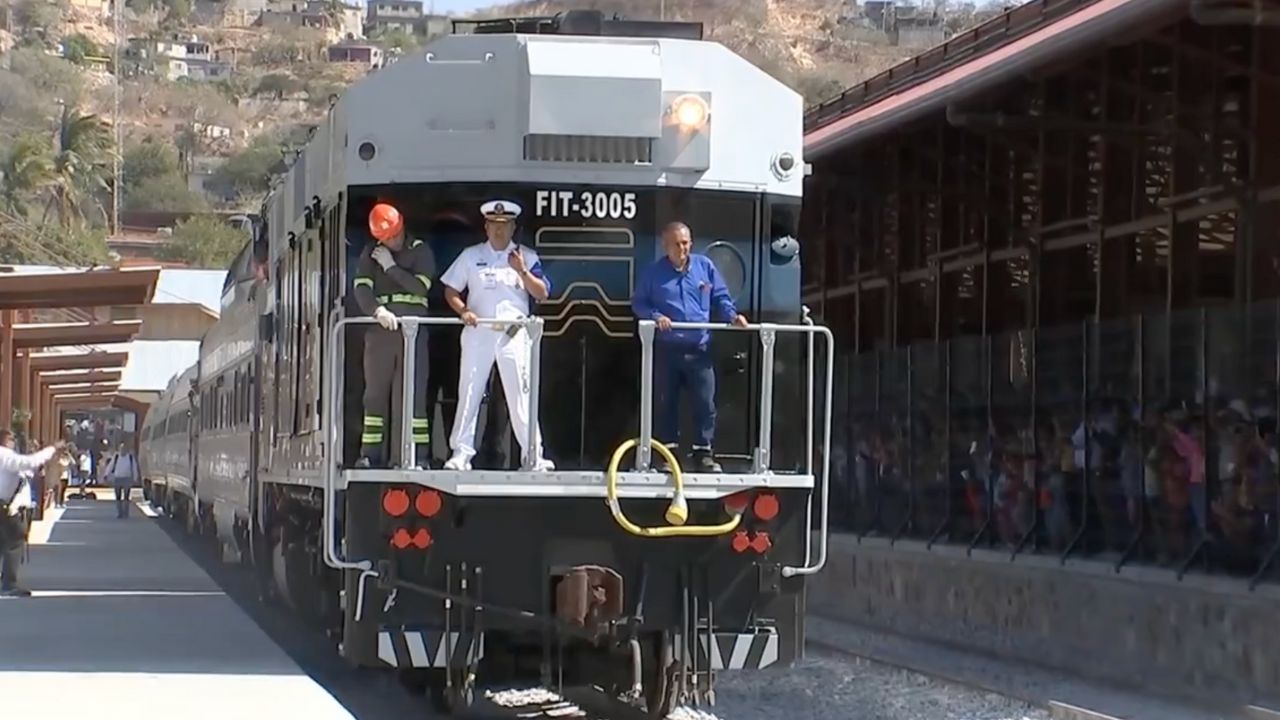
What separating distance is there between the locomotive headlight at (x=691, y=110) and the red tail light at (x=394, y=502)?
255 centimetres

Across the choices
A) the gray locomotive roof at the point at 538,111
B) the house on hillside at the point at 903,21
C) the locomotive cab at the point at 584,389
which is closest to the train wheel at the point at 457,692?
the locomotive cab at the point at 584,389

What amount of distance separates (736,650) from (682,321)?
5.93 feet

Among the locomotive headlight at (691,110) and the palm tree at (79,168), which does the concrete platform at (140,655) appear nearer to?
the locomotive headlight at (691,110)

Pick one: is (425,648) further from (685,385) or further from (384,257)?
(384,257)

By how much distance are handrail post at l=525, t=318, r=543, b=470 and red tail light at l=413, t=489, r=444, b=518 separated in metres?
0.50

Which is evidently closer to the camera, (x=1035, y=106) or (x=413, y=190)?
(x=413, y=190)

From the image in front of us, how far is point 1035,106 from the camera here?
2142cm

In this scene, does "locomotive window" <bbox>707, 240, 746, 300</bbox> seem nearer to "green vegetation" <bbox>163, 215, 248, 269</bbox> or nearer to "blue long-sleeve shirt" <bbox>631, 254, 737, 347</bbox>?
"blue long-sleeve shirt" <bbox>631, 254, 737, 347</bbox>

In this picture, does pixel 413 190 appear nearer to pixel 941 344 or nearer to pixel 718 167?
pixel 718 167

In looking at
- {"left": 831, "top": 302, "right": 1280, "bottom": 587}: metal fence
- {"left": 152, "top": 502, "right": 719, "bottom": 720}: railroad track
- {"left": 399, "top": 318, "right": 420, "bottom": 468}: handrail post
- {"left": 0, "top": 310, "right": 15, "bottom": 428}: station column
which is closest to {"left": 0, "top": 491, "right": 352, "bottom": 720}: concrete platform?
{"left": 152, "top": 502, "right": 719, "bottom": 720}: railroad track

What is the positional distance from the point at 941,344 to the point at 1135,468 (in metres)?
4.47

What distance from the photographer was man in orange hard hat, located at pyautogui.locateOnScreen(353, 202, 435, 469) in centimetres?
1110

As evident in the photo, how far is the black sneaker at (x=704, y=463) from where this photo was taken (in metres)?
11.3

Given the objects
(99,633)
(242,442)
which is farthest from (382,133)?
(242,442)
